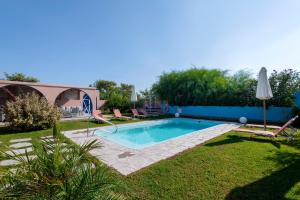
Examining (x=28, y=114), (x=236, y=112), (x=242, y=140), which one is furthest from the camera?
(x=236, y=112)

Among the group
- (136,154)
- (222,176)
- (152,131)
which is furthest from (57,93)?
(222,176)

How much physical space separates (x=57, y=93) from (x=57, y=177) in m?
18.4

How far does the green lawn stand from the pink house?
1565 cm

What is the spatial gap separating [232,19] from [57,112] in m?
13.7

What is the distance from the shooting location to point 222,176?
160 inches

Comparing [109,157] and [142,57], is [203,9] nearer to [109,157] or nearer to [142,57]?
[142,57]

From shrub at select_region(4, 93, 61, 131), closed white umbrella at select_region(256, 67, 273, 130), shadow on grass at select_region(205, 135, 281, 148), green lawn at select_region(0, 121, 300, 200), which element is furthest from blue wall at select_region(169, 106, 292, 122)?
shrub at select_region(4, 93, 61, 131)

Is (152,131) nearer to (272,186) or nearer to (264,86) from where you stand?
(264,86)

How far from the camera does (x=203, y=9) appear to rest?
10.7m

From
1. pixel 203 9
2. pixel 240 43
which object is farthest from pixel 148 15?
pixel 240 43

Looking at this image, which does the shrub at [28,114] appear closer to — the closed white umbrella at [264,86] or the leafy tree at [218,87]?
the closed white umbrella at [264,86]

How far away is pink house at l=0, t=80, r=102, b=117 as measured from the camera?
15.6 m

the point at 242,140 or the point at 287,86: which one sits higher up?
the point at 287,86

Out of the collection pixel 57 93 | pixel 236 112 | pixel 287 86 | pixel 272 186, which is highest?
pixel 57 93
